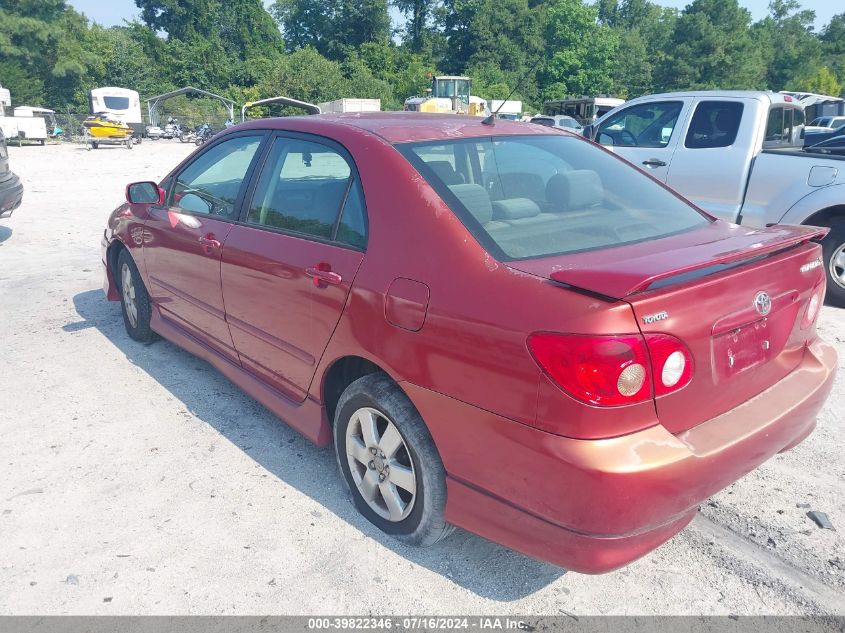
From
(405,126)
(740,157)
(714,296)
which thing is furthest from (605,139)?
(714,296)

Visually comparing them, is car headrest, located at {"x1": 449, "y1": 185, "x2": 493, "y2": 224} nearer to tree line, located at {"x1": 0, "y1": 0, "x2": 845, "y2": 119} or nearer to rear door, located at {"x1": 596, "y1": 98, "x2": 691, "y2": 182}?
rear door, located at {"x1": 596, "y1": 98, "x2": 691, "y2": 182}

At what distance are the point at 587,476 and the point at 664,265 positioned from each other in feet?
2.31

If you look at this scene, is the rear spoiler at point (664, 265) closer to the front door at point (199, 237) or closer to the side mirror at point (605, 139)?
the front door at point (199, 237)

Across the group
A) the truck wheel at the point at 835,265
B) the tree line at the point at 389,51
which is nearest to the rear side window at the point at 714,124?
the truck wheel at the point at 835,265

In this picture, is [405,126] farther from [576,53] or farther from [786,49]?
[786,49]

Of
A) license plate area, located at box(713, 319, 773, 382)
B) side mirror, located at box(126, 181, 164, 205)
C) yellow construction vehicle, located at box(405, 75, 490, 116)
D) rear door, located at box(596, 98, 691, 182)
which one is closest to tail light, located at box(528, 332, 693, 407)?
license plate area, located at box(713, 319, 773, 382)

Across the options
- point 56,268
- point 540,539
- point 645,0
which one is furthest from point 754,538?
point 645,0

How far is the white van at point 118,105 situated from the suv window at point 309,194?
41.6m

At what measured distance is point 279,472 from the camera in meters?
3.35

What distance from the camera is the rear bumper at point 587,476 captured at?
6.58 feet

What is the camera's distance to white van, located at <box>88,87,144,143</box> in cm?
4122

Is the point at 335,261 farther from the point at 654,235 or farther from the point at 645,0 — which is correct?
the point at 645,0

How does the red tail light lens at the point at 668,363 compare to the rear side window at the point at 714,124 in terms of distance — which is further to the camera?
the rear side window at the point at 714,124

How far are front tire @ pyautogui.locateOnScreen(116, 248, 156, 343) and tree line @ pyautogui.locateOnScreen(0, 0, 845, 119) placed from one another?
5397 centimetres
